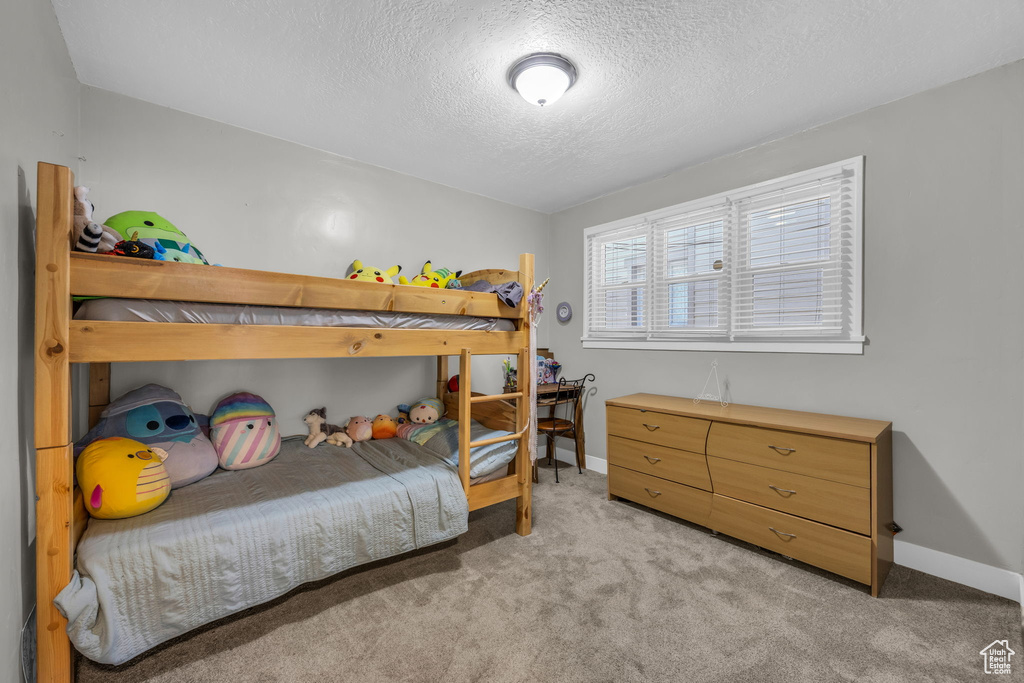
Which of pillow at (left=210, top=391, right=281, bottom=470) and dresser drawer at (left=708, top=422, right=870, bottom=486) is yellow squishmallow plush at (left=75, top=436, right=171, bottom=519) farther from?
→ dresser drawer at (left=708, top=422, right=870, bottom=486)

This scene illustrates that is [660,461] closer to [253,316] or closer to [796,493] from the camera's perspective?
[796,493]

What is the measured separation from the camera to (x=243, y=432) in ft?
7.52

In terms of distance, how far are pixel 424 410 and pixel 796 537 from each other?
2366mm

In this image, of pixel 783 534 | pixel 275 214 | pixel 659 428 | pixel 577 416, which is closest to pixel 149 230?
pixel 275 214

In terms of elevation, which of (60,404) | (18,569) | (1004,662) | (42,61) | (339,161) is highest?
(339,161)

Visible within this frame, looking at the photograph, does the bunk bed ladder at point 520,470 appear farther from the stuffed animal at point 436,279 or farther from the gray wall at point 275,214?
the gray wall at point 275,214

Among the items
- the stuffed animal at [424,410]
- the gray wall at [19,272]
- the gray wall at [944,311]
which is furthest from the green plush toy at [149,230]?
the gray wall at [944,311]

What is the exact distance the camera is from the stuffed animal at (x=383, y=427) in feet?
9.63

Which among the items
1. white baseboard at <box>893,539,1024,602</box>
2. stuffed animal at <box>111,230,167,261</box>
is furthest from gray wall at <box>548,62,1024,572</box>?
stuffed animal at <box>111,230,167,261</box>

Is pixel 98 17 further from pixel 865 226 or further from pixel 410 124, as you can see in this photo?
pixel 865 226

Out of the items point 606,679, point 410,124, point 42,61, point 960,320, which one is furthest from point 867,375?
point 42,61

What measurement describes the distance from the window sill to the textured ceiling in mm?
1317

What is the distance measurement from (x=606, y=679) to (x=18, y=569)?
77.5 inches

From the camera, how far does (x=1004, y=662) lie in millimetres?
1524
